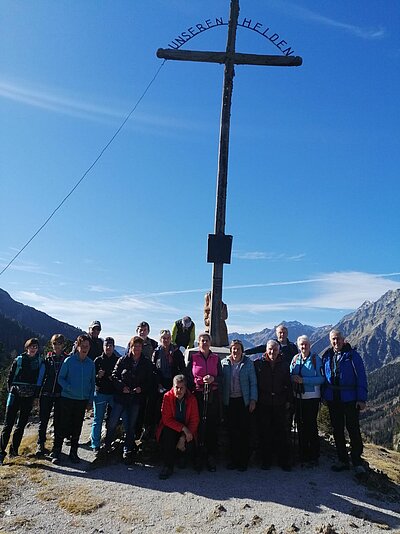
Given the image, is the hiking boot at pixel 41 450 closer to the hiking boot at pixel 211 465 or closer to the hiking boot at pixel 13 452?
the hiking boot at pixel 13 452

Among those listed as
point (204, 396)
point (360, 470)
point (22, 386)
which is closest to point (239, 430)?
point (204, 396)

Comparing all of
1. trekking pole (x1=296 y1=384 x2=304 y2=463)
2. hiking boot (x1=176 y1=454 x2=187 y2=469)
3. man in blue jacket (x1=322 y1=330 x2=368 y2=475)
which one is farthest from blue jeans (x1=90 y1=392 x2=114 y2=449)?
man in blue jacket (x1=322 y1=330 x2=368 y2=475)

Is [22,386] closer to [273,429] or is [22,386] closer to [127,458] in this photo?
[127,458]

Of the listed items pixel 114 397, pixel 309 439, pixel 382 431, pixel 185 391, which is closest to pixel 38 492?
pixel 114 397

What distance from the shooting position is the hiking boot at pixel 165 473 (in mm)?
7422

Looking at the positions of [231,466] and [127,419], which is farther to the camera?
[127,419]

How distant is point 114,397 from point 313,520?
446cm

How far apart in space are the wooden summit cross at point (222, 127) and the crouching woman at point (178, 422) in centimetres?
250

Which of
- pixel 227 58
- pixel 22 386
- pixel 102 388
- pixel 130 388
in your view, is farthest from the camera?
pixel 227 58

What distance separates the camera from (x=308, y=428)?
841cm

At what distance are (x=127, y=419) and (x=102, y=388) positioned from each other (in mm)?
903

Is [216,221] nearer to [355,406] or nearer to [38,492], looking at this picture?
[355,406]

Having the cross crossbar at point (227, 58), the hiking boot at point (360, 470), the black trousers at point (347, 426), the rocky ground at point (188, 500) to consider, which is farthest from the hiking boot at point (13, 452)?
the cross crossbar at point (227, 58)

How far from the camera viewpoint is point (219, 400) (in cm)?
834
